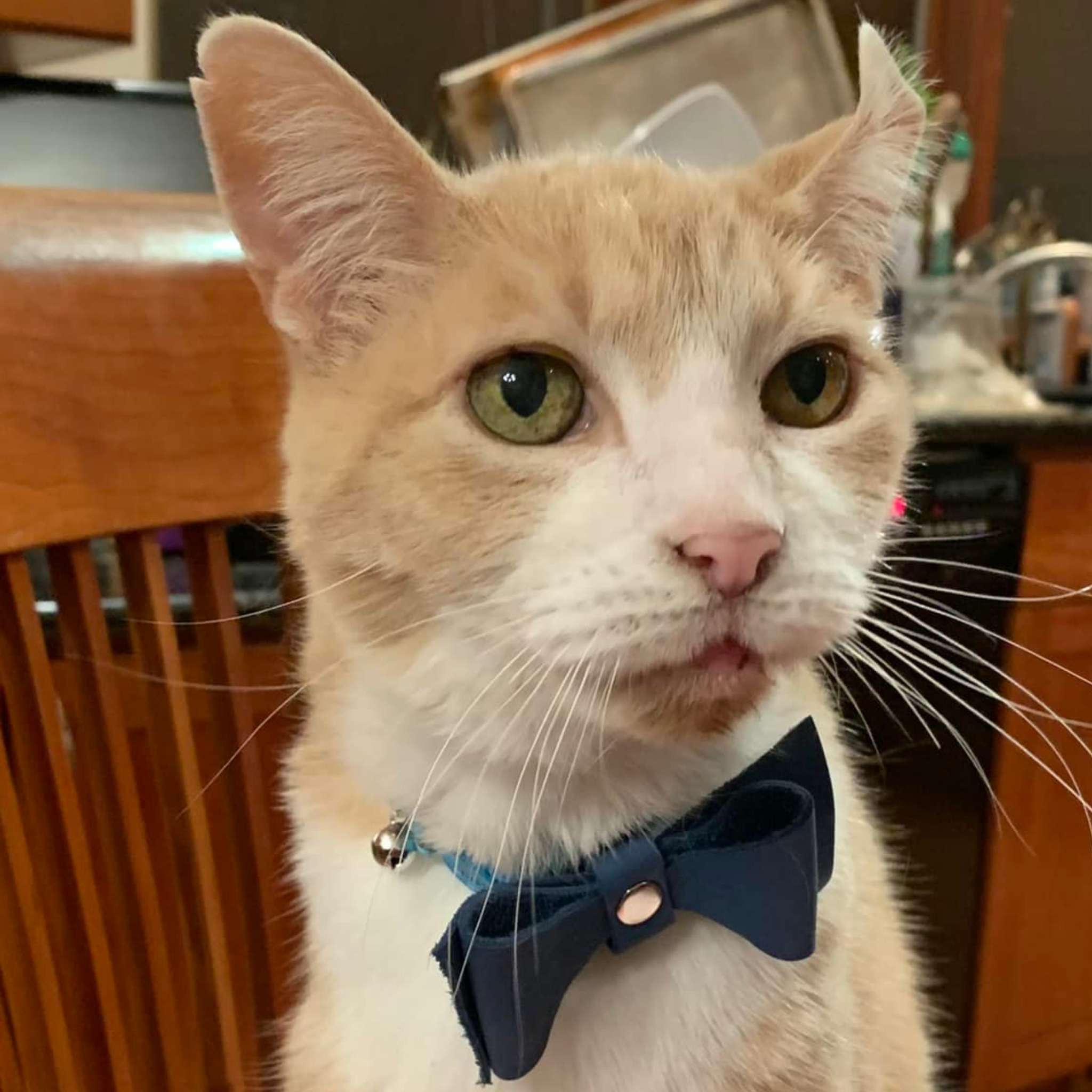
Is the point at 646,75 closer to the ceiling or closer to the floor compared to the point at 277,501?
closer to the ceiling

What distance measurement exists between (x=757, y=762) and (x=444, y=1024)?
0.75ft

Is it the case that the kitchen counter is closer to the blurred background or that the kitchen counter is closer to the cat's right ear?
the blurred background

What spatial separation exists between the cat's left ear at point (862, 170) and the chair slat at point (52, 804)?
0.49 meters

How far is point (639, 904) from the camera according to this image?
1.77 feet

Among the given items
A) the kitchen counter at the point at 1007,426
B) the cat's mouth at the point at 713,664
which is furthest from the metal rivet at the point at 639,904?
the kitchen counter at the point at 1007,426

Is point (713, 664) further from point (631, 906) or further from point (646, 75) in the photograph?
→ point (646, 75)

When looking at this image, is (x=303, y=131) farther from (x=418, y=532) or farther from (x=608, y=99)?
(x=608, y=99)

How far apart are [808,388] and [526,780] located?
26cm

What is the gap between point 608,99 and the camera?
1486 millimetres

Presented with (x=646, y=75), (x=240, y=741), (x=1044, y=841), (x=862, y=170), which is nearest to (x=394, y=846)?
(x=240, y=741)

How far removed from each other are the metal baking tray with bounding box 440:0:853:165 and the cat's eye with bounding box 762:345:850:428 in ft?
3.12

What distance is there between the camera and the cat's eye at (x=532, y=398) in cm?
53

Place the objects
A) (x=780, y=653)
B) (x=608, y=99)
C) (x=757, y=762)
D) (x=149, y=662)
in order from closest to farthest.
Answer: (x=780, y=653)
(x=757, y=762)
(x=149, y=662)
(x=608, y=99)

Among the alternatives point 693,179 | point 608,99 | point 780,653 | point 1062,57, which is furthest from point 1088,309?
point 780,653
